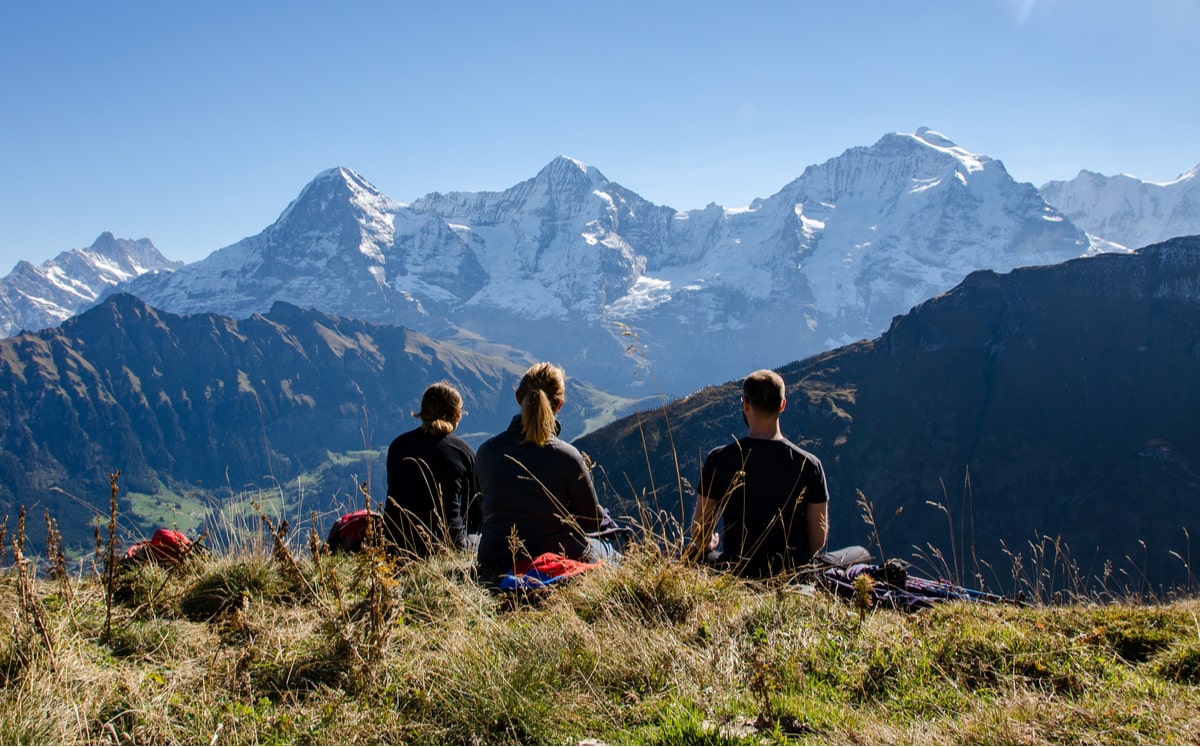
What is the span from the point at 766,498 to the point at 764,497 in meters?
0.02

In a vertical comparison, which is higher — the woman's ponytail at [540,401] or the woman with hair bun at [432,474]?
the woman's ponytail at [540,401]

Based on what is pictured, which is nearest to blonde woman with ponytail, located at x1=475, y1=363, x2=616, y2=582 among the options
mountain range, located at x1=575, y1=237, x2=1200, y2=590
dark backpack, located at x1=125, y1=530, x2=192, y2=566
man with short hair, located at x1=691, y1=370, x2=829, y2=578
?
man with short hair, located at x1=691, y1=370, x2=829, y2=578

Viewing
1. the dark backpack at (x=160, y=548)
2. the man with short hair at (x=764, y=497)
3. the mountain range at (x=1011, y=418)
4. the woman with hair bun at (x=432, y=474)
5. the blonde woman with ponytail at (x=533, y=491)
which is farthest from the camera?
the mountain range at (x=1011, y=418)

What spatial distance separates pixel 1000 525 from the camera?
119 meters

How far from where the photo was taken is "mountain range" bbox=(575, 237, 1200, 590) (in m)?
111

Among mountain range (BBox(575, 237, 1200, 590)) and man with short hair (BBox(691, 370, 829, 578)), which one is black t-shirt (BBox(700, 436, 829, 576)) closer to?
man with short hair (BBox(691, 370, 829, 578))

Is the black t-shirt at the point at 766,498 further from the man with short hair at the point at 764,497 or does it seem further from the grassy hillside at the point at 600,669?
the grassy hillside at the point at 600,669

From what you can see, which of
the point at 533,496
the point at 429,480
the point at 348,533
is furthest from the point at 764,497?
the point at 348,533

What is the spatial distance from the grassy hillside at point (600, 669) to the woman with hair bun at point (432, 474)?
1.96 meters

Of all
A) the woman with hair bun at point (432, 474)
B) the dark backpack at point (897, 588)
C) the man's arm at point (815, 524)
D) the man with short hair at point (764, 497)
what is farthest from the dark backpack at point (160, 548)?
the dark backpack at point (897, 588)

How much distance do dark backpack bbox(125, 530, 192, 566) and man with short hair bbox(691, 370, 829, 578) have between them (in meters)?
4.46

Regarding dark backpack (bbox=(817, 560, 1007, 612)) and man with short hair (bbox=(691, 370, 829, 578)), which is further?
man with short hair (bbox=(691, 370, 829, 578))

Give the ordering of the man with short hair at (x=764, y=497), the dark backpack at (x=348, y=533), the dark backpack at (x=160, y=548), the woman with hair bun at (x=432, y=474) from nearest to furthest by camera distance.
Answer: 1. the man with short hair at (x=764, y=497)
2. the dark backpack at (x=160, y=548)
3. the woman with hair bun at (x=432, y=474)
4. the dark backpack at (x=348, y=533)

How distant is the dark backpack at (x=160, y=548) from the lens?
623 centimetres
